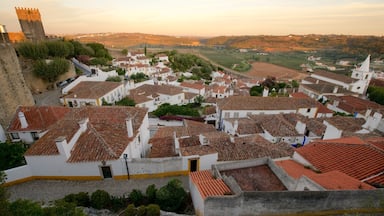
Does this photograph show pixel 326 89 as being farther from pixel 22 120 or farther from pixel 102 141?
pixel 22 120

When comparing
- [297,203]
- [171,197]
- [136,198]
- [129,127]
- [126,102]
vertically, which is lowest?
[126,102]

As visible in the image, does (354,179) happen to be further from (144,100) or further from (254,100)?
(144,100)

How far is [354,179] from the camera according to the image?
754 centimetres

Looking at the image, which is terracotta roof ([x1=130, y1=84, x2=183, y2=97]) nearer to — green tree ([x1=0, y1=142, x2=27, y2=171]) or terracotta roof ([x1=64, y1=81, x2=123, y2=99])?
terracotta roof ([x1=64, y1=81, x2=123, y2=99])

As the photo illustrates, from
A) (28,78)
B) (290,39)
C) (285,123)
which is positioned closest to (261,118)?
(285,123)

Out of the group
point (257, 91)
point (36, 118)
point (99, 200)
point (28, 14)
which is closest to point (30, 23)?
point (28, 14)

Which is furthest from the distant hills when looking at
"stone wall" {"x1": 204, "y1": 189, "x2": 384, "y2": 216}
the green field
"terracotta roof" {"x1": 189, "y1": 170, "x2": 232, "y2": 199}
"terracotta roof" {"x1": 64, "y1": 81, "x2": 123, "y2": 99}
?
"stone wall" {"x1": 204, "y1": 189, "x2": 384, "y2": 216}

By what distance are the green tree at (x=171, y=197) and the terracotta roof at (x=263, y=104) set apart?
18.9m

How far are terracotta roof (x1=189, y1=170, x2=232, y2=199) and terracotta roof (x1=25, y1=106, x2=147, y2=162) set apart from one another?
18.8 ft

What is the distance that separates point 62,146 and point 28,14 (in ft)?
169

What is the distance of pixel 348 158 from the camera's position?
9.30m

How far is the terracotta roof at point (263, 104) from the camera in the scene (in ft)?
91.7

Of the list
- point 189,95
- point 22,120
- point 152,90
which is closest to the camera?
point 22,120

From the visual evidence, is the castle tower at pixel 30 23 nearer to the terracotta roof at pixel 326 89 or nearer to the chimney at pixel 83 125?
the chimney at pixel 83 125
